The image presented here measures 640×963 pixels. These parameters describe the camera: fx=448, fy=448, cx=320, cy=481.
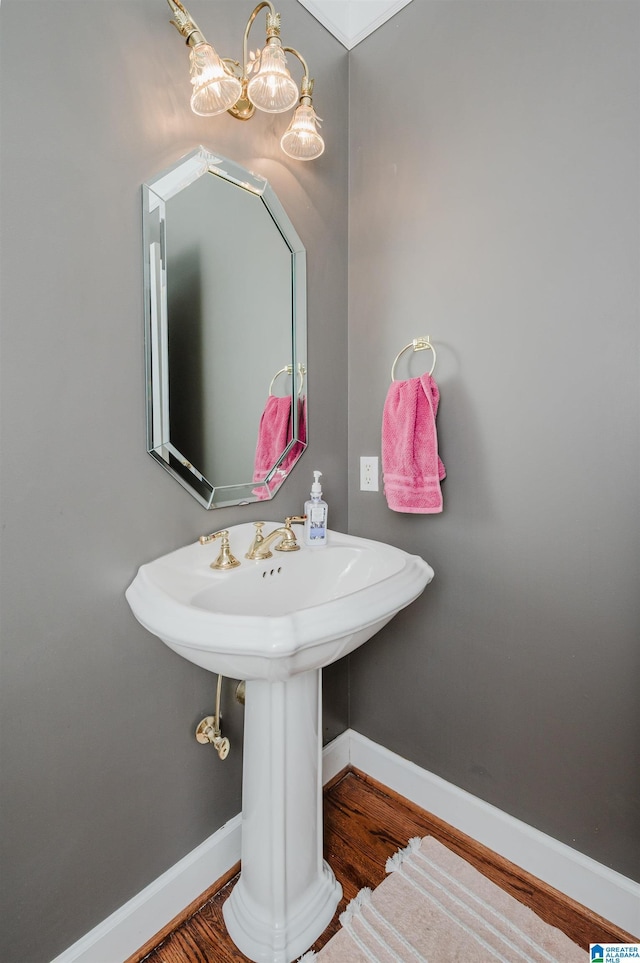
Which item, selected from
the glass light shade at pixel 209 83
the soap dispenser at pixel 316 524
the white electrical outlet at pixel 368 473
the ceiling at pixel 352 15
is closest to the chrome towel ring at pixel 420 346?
the white electrical outlet at pixel 368 473

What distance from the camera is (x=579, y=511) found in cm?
108

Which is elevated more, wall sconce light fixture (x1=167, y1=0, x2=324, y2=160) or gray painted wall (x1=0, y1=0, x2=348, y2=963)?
wall sconce light fixture (x1=167, y1=0, x2=324, y2=160)

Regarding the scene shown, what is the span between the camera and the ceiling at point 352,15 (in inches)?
52.5

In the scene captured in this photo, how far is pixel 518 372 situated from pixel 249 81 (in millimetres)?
963

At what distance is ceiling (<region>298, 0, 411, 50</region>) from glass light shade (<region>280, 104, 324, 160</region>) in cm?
44

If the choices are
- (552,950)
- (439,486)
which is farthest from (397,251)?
(552,950)

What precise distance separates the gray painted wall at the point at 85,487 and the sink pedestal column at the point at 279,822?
20 cm

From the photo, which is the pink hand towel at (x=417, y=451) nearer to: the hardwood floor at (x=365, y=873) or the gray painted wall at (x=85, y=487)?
the gray painted wall at (x=85, y=487)

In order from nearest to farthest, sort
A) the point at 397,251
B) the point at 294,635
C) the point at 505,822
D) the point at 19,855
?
the point at 294,635 → the point at 19,855 → the point at 505,822 → the point at 397,251

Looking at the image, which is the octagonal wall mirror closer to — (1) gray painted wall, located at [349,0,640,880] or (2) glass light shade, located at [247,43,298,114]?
(2) glass light shade, located at [247,43,298,114]

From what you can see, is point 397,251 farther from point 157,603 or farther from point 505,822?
point 505,822

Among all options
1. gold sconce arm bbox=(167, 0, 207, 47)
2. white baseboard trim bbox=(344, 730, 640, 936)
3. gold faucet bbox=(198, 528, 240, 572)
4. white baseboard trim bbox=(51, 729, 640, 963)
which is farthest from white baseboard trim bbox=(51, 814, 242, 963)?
gold sconce arm bbox=(167, 0, 207, 47)

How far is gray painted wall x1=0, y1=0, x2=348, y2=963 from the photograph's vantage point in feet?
2.70

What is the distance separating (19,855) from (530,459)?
138cm
